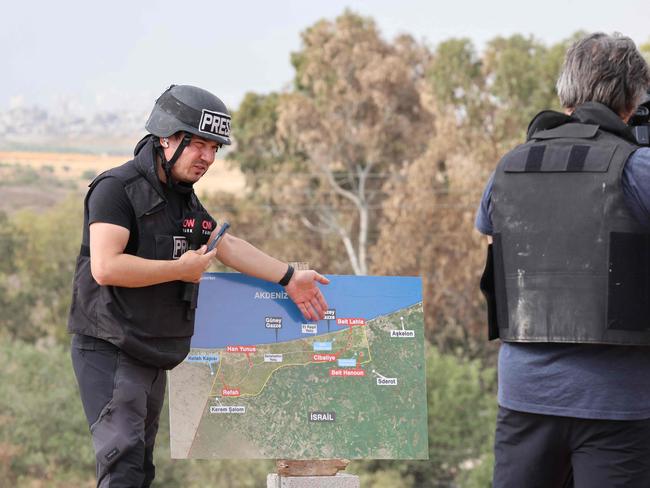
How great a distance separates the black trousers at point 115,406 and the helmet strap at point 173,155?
0.64 metres

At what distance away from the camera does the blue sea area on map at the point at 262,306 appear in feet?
16.3

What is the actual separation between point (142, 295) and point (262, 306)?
874mm

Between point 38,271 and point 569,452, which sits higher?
point 569,452

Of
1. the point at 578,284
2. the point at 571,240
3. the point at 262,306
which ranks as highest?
the point at 571,240

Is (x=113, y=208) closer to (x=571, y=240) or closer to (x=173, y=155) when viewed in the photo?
(x=173, y=155)

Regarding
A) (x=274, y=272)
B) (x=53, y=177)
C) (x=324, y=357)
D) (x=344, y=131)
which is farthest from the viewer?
(x=53, y=177)

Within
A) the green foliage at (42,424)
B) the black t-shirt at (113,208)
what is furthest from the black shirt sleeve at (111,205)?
the green foliage at (42,424)

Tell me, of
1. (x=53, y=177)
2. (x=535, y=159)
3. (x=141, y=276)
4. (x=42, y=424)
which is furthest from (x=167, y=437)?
(x=535, y=159)

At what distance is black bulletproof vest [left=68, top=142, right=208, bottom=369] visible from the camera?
416cm

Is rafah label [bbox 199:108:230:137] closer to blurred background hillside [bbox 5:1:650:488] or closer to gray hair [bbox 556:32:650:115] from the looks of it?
gray hair [bbox 556:32:650:115]

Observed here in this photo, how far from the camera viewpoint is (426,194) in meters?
30.5

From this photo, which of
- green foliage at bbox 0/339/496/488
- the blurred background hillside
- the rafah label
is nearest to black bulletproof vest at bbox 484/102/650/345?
the rafah label

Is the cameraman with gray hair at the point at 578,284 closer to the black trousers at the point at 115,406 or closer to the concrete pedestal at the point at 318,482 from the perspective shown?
the black trousers at the point at 115,406

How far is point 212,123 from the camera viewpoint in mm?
4273
